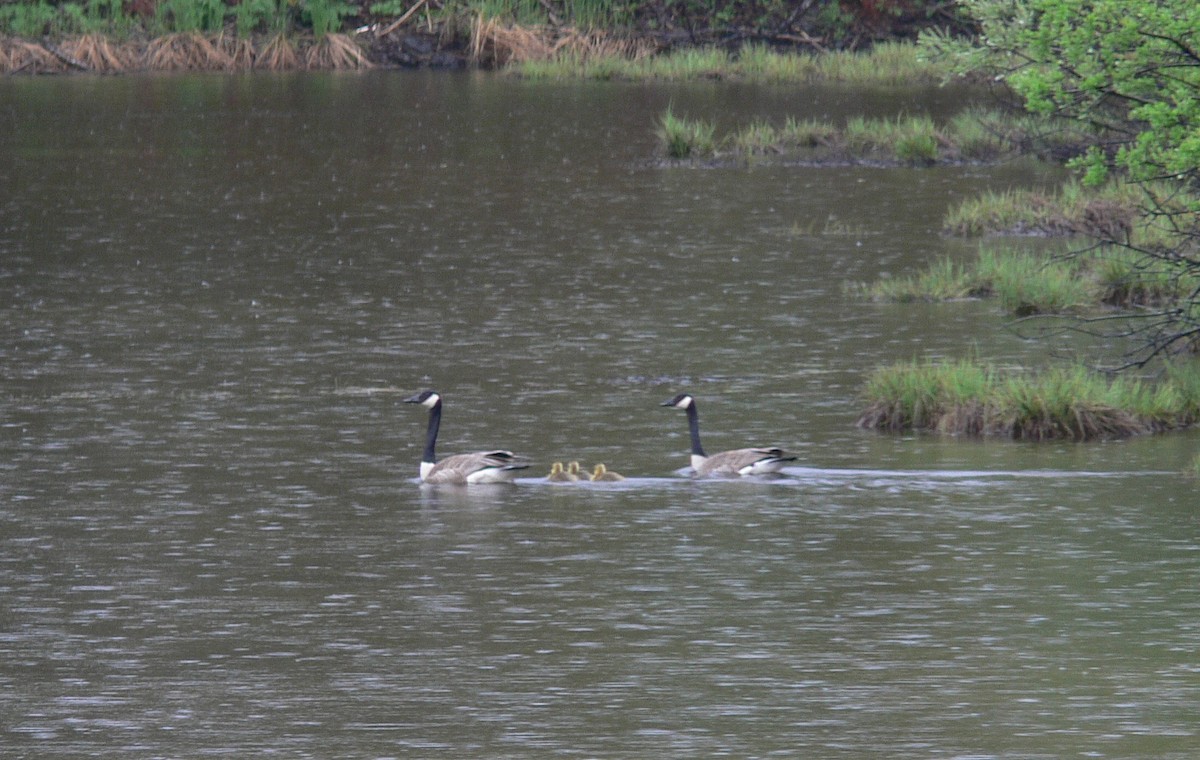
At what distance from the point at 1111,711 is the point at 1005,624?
1941mm

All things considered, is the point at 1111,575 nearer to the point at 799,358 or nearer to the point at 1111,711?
the point at 1111,711

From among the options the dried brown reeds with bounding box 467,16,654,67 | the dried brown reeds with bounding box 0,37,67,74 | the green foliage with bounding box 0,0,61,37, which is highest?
the green foliage with bounding box 0,0,61,37

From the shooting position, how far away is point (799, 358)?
78.4 ft

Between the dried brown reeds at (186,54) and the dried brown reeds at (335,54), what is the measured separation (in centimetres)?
262

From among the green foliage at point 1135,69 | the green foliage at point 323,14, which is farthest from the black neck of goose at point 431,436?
the green foliage at point 323,14

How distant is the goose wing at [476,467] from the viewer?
18.0 m

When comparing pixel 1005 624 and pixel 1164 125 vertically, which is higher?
pixel 1164 125

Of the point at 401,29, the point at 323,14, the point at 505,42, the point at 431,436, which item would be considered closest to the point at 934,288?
the point at 431,436

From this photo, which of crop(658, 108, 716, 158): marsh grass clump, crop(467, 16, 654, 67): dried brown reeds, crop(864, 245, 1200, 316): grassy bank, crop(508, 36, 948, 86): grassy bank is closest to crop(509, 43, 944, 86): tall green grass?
crop(508, 36, 948, 86): grassy bank

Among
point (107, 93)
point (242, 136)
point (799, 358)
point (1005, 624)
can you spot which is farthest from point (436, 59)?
point (1005, 624)

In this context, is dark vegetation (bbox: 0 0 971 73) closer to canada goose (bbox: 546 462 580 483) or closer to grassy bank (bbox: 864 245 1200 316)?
grassy bank (bbox: 864 245 1200 316)

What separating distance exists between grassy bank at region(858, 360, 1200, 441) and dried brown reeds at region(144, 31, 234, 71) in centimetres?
4988

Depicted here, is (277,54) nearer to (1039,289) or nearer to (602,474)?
(1039,289)

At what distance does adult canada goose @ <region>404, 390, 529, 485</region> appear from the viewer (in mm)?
18047
